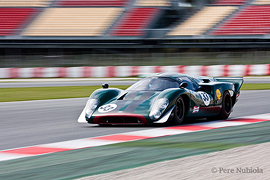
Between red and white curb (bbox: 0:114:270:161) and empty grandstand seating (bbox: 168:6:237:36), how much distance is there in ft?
72.8

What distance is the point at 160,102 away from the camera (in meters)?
6.94

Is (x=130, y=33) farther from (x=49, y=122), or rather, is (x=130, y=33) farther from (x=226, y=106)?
(x=49, y=122)

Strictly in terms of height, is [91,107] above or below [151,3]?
below

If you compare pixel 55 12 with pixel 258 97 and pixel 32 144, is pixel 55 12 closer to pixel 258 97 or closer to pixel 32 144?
pixel 258 97

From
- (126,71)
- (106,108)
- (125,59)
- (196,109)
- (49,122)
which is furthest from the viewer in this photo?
(125,59)

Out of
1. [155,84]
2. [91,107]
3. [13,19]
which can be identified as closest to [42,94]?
[91,107]

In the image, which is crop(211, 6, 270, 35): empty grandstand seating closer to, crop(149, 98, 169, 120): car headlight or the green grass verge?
the green grass verge

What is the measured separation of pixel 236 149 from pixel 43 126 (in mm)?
3558

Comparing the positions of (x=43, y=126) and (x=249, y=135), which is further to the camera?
(x=43, y=126)

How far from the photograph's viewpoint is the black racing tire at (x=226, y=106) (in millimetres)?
8219

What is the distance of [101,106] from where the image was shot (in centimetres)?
737

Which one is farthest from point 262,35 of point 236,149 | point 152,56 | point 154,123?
point 236,149

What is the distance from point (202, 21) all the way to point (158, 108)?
81.6ft

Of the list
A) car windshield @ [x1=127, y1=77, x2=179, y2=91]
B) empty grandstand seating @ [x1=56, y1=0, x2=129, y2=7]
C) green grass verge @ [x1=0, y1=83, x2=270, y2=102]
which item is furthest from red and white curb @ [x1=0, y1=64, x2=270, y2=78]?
car windshield @ [x1=127, y1=77, x2=179, y2=91]
